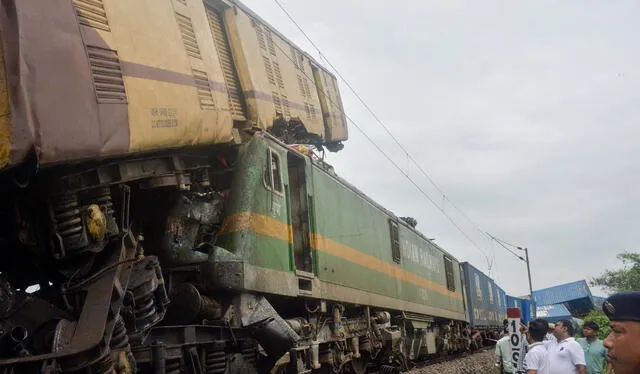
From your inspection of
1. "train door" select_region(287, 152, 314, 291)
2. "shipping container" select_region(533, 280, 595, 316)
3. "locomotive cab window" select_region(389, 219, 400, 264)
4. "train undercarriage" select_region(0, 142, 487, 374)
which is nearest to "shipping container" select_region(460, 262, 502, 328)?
"shipping container" select_region(533, 280, 595, 316)

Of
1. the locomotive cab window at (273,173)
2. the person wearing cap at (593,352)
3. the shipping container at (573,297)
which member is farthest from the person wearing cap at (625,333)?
the shipping container at (573,297)

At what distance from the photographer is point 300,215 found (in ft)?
24.4

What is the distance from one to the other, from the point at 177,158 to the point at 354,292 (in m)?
4.22

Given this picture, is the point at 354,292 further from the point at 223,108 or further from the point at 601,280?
the point at 601,280

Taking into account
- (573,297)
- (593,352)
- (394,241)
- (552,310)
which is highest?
(394,241)


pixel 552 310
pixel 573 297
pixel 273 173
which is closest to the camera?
pixel 273 173

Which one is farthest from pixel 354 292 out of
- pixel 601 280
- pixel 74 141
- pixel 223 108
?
pixel 601 280

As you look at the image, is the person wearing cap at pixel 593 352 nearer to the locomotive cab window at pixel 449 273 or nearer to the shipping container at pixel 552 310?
the locomotive cab window at pixel 449 273

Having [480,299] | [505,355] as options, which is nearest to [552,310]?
[480,299]

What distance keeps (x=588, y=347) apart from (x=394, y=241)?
4849mm

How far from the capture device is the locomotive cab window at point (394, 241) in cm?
1150

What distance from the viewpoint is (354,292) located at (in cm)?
869

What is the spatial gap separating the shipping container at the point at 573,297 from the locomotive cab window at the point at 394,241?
21604mm

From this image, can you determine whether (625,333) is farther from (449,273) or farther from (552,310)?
(552,310)
